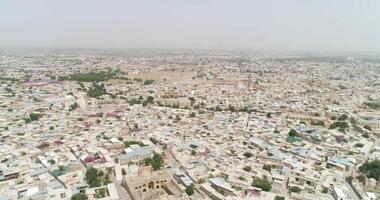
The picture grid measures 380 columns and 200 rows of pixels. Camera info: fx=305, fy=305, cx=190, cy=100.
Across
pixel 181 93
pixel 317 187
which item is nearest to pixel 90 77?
pixel 181 93

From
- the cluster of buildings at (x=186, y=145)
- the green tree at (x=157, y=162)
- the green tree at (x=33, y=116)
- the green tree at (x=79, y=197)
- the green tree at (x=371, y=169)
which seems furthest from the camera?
the green tree at (x=33, y=116)

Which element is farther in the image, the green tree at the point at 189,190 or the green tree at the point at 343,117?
the green tree at the point at 343,117

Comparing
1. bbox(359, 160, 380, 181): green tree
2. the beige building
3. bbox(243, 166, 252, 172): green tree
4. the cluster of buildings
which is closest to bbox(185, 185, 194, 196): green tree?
the cluster of buildings

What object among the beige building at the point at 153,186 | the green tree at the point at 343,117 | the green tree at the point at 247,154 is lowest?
the beige building at the point at 153,186

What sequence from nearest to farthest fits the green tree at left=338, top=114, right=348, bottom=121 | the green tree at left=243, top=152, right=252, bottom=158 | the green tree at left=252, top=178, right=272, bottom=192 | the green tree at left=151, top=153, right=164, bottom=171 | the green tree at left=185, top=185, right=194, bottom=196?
1. the green tree at left=185, top=185, right=194, bottom=196
2. the green tree at left=252, top=178, right=272, bottom=192
3. the green tree at left=151, top=153, right=164, bottom=171
4. the green tree at left=243, top=152, right=252, bottom=158
5. the green tree at left=338, top=114, right=348, bottom=121

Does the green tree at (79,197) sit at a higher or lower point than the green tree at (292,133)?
lower

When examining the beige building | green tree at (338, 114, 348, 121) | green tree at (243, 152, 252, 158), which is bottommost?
the beige building

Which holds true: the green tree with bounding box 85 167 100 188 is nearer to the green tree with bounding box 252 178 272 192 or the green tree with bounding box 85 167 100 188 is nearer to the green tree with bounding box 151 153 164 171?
the green tree with bounding box 151 153 164 171

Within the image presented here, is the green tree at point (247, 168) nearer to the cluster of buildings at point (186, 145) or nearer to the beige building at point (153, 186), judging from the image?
the cluster of buildings at point (186, 145)

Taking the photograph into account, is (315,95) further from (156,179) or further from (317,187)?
(156,179)

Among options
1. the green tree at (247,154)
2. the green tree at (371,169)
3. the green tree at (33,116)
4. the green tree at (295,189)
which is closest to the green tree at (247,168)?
the green tree at (247,154)

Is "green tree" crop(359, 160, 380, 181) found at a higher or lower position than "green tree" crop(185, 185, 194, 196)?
higher

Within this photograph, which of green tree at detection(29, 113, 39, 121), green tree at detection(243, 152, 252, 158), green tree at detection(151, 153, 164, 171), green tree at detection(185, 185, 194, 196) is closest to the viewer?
green tree at detection(185, 185, 194, 196)
